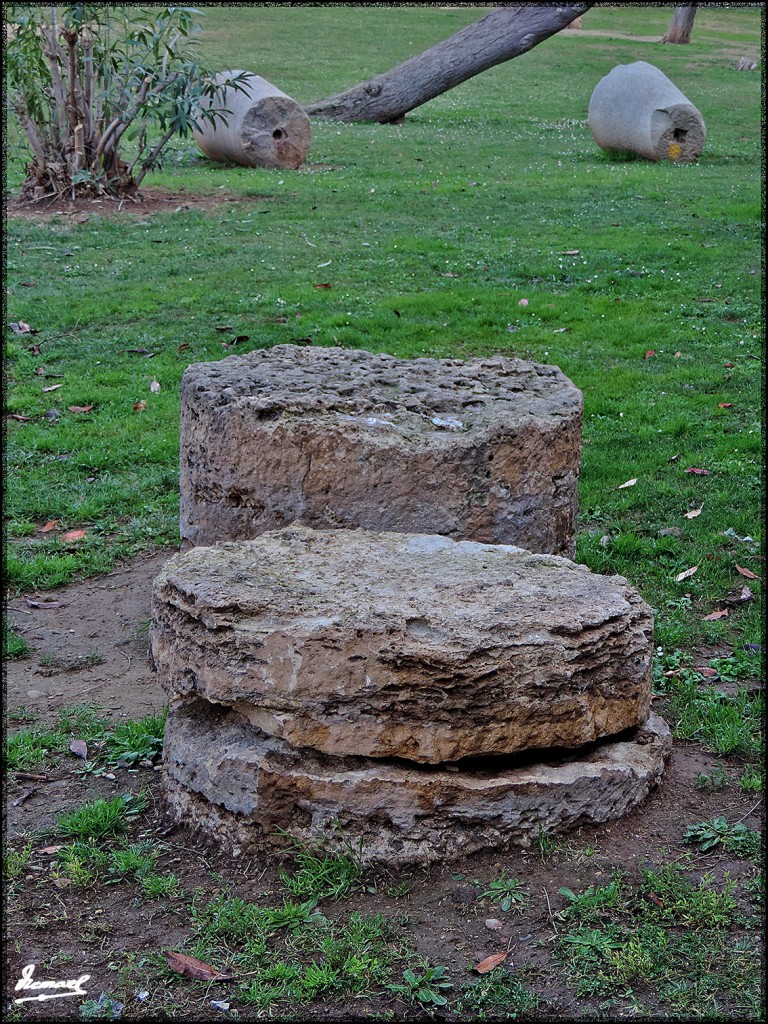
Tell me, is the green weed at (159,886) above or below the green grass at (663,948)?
below

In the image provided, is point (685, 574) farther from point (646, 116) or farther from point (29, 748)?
point (646, 116)

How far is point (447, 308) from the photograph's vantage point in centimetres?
895

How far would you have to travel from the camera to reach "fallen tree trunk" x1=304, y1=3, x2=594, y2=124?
17672 mm

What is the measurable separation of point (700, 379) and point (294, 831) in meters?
5.36

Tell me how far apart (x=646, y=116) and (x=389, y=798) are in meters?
14.4

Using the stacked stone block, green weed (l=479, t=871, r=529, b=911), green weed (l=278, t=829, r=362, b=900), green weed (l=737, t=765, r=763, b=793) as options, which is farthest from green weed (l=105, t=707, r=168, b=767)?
green weed (l=737, t=765, r=763, b=793)

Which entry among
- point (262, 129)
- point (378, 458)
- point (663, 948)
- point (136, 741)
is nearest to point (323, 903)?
point (663, 948)

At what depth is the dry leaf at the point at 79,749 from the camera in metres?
3.97

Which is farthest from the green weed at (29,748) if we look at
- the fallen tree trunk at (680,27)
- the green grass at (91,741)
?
the fallen tree trunk at (680,27)

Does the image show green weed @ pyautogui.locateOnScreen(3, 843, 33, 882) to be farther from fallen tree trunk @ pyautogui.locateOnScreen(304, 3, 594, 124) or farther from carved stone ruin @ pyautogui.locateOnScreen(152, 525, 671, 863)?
fallen tree trunk @ pyautogui.locateOnScreen(304, 3, 594, 124)

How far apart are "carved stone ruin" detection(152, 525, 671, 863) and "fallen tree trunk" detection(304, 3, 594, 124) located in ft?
53.7

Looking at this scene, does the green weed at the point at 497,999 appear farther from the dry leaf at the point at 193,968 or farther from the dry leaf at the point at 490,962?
the dry leaf at the point at 193,968

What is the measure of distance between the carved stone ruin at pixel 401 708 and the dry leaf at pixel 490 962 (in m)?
0.42

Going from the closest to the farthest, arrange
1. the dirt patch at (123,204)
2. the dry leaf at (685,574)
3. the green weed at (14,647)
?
1. the green weed at (14,647)
2. the dry leaf at (685,574)
3. the dirt patch at (123,204)
